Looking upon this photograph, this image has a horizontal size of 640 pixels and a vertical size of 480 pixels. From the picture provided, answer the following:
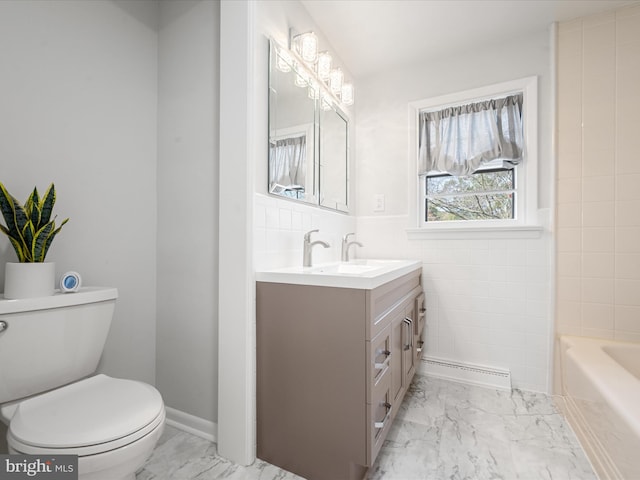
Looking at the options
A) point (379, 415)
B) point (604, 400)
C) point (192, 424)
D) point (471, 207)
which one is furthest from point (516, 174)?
point (192, 424)

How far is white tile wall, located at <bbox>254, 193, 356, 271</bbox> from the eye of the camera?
1494 mm

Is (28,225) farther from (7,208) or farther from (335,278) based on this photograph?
(335,278)

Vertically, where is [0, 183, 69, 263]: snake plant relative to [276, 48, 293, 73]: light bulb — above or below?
below

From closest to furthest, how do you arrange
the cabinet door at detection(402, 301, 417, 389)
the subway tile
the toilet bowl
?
the toilet bowl → the cabinet door at detection(402, 301, 417, 389) → the subway tile

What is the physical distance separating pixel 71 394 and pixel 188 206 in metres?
0.93

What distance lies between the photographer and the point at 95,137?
1530 millimetres

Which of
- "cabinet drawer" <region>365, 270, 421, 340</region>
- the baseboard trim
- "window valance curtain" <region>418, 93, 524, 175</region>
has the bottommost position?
the baseboard trim

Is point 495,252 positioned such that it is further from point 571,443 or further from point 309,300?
point 309,300

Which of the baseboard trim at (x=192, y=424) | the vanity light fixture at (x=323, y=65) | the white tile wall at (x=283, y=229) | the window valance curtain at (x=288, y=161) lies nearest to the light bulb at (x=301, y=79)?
the vanity light fixture at (x=323, y=65)

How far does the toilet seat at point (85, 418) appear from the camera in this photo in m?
0.88

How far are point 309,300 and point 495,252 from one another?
1.58 metres

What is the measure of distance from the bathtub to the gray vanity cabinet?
853 millimetres

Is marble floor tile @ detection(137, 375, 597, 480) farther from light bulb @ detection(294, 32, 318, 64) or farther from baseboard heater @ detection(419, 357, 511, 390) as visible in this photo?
light bulb @ detection(294, 32, 318, 64)

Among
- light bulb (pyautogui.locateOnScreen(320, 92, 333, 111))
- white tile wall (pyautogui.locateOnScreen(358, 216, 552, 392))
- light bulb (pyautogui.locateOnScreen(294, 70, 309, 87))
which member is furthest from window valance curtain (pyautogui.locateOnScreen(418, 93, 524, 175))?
light bulb (pyautogui.locateOnScreen(294, 70, 309, 87))
